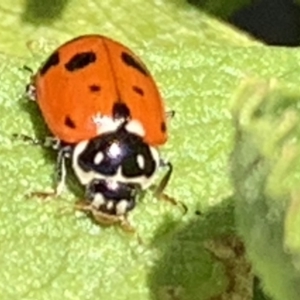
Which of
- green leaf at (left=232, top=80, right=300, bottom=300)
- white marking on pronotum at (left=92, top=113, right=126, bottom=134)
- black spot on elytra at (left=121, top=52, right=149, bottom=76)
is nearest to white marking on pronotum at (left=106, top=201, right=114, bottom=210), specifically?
white marking on pronotum at (left=92, top=113, right=126, bottom=134)

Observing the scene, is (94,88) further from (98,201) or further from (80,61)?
Result: (98,201)

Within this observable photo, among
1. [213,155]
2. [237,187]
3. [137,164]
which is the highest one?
[237,187]

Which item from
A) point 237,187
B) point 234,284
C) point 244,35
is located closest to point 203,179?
point 234,284

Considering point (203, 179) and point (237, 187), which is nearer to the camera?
point (237, 187)

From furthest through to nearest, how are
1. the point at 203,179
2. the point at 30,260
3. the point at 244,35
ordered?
the point at 244,35 < the point at 203,179 < the point at 30,260

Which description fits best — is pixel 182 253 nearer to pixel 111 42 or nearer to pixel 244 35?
pixel 111 42

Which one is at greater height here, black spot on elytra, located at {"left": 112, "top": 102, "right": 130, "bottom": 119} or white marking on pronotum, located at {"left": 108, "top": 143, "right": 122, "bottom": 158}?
black spot on elytra, located at {"left": 112, "top": 102, "right": 130, "bottom": 119}

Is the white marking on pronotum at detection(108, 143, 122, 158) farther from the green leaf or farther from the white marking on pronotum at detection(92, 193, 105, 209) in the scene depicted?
the green leaf

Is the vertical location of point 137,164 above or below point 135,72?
below

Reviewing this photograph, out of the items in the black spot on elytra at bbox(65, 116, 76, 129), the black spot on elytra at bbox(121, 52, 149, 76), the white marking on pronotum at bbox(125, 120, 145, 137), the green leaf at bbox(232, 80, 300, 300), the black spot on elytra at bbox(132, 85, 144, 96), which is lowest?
the white marking on pronotum at bbox(125, 120, 145, 137)
